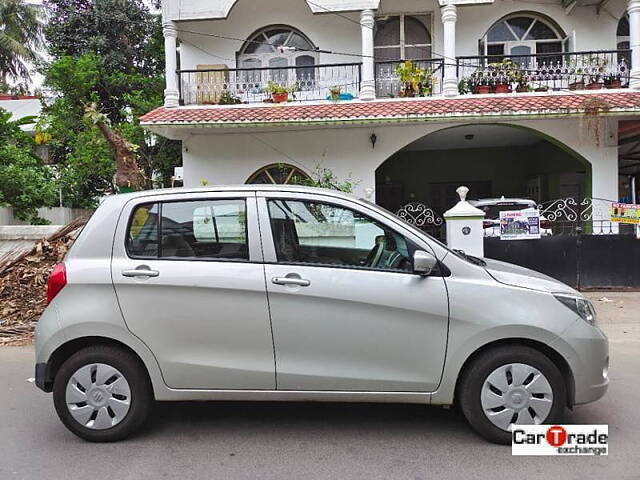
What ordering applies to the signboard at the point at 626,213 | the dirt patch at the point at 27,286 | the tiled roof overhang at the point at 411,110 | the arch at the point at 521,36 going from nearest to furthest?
the dirt patch at the point at 27,286
the signboard at the point at 626,213
the tiled roof overhang at the point at 411,110
the arch at the point at 521,36

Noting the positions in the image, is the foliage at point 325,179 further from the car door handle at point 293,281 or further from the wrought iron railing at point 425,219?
the car door handle at point 293,281

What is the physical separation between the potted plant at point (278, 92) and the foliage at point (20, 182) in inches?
209

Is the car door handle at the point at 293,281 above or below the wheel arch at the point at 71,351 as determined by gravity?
above

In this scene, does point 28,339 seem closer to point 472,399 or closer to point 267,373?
point 267,373

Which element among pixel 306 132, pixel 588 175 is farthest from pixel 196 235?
pixel 588 175

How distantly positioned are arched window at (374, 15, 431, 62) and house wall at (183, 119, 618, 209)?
2.37m

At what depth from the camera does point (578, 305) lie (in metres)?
3.92

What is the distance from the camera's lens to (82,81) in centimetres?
1638

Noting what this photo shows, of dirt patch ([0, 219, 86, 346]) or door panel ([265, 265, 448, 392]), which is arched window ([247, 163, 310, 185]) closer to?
dirt patch ([0, 219, 86, 346])

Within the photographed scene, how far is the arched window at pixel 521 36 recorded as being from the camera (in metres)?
14.0

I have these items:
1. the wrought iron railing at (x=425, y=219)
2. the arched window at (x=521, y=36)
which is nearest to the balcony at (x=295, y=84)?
the arched window at (x=521, y=36)

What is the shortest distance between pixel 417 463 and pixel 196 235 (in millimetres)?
2177

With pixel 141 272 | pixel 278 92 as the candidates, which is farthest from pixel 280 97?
pixel 141 272

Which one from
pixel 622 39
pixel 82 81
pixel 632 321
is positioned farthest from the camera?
pixel 82 81
